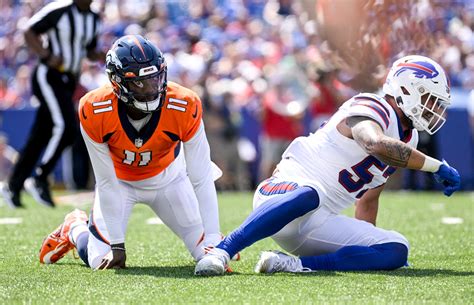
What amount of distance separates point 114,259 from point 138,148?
23.9 inches

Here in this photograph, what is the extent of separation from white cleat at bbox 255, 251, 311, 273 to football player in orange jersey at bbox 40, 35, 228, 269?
0.95ft

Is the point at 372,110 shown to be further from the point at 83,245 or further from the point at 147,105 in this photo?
the point at 83,245

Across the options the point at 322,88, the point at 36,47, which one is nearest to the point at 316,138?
the point at 36,47

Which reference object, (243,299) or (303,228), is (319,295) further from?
(303,228)

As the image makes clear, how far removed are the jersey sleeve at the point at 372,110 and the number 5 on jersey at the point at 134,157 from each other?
1.12m

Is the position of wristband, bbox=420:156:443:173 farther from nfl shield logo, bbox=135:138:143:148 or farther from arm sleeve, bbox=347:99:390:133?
nfl shield logo, bbox=135:138:143:148

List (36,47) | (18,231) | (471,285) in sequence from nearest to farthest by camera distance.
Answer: (471,285) < (18,231) < (36,47)

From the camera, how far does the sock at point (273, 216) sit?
469cm

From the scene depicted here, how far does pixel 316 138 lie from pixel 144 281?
1258 mm

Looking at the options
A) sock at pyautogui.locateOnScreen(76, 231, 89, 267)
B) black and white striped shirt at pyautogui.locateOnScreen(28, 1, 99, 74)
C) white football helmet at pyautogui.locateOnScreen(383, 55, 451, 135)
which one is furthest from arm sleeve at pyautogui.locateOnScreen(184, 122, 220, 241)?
black and white striped shirt at pyautogui.locateOnScreen(28, 1, 99, 74)

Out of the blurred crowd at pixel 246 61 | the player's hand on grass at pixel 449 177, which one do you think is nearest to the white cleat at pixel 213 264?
the player's hand on grass at pixel 449 177

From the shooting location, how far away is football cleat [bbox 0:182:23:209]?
8.88m

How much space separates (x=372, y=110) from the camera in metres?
4.64

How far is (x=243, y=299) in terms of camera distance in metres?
3.94
